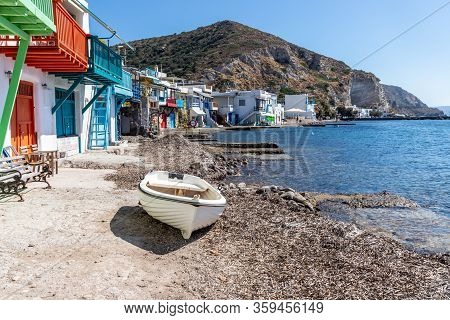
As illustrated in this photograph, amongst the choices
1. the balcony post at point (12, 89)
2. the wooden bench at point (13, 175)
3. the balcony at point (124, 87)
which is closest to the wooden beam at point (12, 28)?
the balcony post at point (12, 89)

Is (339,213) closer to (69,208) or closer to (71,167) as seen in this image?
(69,208)

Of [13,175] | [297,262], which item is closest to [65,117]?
[13,175]

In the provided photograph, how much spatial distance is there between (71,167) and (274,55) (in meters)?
169

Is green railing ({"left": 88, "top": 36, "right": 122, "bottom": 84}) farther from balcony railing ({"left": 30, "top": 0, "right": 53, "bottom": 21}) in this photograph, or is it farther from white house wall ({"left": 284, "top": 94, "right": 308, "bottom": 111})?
white house wall ({"left": 284, "top": 94, "right": 308, "bottom": 111})

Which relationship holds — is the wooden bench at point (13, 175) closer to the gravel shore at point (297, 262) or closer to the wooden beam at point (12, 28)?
the gravel shore at point (297, 262)

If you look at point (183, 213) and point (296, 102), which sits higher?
point (296, 102)

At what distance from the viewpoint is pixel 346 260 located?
844 cm

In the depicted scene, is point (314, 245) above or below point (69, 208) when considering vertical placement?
below

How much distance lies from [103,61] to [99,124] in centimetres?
698

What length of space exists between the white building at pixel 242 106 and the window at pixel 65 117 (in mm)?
73921

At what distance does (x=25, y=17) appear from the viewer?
8.47m

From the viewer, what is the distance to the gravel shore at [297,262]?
681 cm

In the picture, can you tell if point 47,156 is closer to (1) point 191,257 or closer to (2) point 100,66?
(2) point 100,66

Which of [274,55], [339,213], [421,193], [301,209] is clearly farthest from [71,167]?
[274,55]
